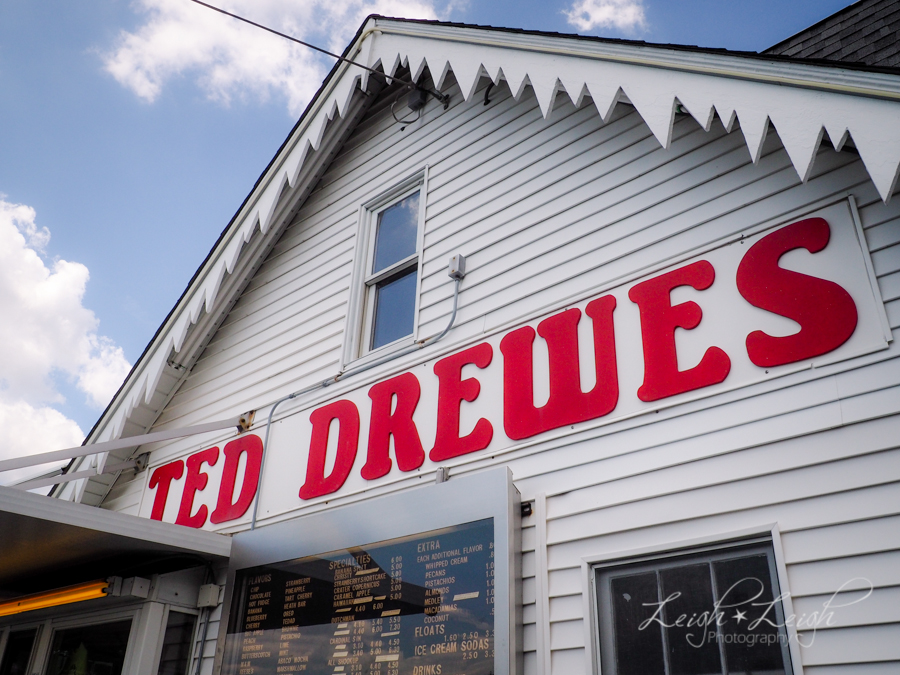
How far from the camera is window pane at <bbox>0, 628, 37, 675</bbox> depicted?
6.67 metres

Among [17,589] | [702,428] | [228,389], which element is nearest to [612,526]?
[702,428]

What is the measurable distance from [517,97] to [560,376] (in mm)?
1931

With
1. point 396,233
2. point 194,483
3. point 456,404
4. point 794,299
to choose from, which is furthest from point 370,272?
point 794,299

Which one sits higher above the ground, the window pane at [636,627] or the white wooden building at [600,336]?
the white wooden building at [600,336]

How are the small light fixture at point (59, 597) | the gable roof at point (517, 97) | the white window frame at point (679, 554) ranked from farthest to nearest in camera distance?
the small light fixture at point (59, 597) → the gable roof at point (517, 97) → the white window frame at point (679, 554)

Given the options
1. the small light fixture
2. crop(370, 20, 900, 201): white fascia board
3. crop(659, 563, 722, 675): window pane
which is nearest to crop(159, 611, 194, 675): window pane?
the small light fixture

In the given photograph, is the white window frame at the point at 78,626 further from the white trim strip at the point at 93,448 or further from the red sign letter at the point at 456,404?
the red sign letter at the point at 456,404

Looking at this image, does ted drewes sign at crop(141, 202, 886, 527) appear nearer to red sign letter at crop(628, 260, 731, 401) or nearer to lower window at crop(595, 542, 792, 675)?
red sign letter at crop(628, 260, 731, 401)

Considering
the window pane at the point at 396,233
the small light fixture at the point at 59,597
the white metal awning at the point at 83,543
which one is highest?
the window pane at the point at 396,233

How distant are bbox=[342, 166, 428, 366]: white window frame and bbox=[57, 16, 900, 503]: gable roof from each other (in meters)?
0.78

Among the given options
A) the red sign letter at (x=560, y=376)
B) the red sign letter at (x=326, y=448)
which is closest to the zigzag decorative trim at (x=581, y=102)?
the red sign letter at (x=560, y=376)

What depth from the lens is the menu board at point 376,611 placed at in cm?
393

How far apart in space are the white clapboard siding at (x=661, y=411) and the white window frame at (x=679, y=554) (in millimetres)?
41

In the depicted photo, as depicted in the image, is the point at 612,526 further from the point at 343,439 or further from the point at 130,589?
the point at 130,589
